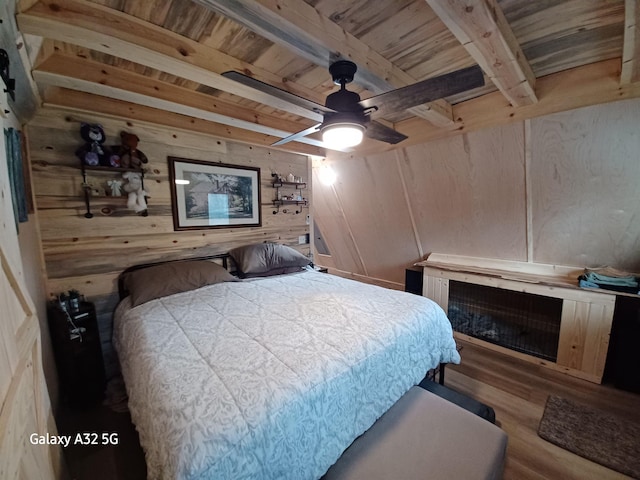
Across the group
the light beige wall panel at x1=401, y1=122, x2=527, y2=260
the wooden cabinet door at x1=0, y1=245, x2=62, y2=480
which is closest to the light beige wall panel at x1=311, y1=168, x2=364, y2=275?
the light beige wall panel at x1=401, y1=122, x2=527, y2=260

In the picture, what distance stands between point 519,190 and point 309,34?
94.0 inches

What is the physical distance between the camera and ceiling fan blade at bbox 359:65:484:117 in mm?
1120

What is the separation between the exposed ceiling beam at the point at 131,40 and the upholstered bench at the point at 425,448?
5.93ft

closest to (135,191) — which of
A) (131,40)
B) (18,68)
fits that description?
(18,68)

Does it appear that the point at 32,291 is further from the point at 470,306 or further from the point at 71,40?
the point at 470,306

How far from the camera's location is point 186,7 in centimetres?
126

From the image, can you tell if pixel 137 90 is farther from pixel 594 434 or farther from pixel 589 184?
pixel 594 434

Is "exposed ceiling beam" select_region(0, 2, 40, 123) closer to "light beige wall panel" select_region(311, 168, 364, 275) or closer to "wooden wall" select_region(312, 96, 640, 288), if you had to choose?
"wooden wall" select_region(312, 96, 640, 288)

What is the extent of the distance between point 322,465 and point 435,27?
225cm

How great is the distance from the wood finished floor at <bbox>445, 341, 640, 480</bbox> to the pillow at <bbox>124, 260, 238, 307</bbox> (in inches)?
94.7

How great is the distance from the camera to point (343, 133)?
1512 mm

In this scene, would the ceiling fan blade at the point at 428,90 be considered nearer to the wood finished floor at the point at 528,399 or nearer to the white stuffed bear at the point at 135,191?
the white stuffed bear at the point at 135,191

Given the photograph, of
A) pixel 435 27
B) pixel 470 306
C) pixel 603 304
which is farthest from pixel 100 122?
pixel 603 304

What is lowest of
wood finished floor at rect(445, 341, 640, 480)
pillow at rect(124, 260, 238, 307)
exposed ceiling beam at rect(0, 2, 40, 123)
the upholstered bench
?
wood finished floor at rect(445, 341, 640, 480)
